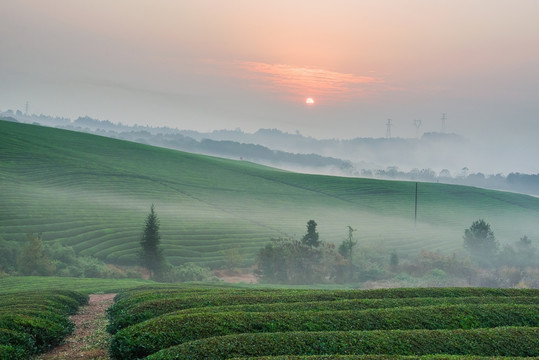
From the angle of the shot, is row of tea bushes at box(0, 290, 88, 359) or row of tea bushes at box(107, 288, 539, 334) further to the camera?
row of tea bushes at box(107, 288, 539, 334)

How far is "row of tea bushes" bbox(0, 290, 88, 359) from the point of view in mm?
21156

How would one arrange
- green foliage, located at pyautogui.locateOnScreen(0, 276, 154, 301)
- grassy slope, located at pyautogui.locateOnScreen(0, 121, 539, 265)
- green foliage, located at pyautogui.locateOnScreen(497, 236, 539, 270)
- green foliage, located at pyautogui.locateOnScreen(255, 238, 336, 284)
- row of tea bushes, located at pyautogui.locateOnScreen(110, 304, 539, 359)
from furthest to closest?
green foliage, located at pyautogui.locateOnScreen(497, 236, 539, 270), grassy slope, located at pyautogui.locateOnScreen(0, 121, 539, 265), green foliage, located at pyautogui.locateOnScreen(255, 238, 336, 284), green foliage, located at pyautogui.locateOnScreen(0, 276, 154, 301), row of tea bushes, located at pyautogui.locateOnScreen(110, 304, 539, 359)

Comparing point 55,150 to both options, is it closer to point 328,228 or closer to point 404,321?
point 328,228

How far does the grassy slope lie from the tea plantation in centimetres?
6735

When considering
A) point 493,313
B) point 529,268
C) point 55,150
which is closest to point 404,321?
point 493,313

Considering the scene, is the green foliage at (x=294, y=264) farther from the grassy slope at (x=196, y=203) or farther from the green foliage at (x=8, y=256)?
the green foliage at (x=8, y=256)

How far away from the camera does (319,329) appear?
22.6 m

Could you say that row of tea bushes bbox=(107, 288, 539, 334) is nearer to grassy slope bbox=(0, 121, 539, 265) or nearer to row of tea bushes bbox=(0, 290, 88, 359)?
row of tea bushes bbox=(0, 290, 88, 359)

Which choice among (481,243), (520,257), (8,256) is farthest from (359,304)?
(520,257)

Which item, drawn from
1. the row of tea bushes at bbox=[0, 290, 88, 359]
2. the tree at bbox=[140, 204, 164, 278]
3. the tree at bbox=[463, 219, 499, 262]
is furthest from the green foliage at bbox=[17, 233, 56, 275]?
the tree at bbox=[463, 219, 499, 262]

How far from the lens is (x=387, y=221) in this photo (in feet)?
468

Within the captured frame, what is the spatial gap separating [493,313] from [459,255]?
94.2 m

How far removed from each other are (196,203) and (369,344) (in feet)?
373

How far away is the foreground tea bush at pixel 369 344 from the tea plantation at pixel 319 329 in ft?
0.13
